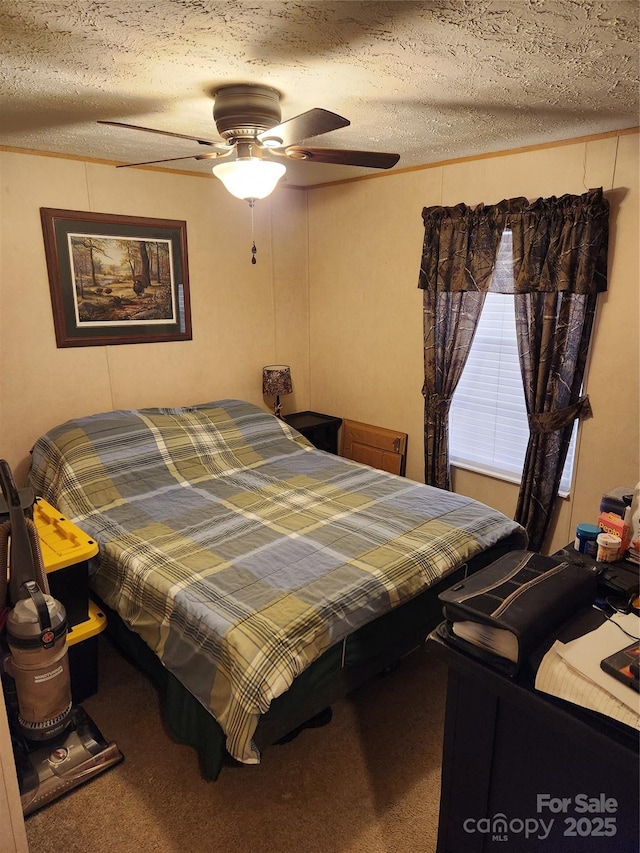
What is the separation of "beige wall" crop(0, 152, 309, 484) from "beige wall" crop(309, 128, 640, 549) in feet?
0.97

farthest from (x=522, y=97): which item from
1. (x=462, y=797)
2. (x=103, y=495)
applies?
(x=103, y=495)

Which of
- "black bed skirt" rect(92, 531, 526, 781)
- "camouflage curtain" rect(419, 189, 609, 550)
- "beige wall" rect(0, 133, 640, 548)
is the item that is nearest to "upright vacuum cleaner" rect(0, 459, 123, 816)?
"black bed skirt" rect(92, 531, 526, 781)

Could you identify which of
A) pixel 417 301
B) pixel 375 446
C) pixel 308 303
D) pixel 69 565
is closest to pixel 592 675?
pixel 69 565

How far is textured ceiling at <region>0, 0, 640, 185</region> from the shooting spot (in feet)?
4.37

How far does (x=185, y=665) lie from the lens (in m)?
1.79

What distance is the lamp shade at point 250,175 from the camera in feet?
6.24

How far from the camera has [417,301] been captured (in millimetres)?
3463

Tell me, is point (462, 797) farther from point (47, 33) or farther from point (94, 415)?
point (94, 415)

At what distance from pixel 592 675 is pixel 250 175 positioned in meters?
1.85

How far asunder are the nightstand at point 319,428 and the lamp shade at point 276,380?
0.29 meters

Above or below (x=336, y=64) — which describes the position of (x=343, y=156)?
below

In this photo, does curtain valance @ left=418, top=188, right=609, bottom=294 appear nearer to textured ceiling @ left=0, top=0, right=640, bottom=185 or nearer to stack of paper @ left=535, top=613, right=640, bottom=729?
textured ceiling @ left=0, top=0, right=640, bottom=185

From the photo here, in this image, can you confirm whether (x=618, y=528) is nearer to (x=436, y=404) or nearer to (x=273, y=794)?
(x=273, y=794)

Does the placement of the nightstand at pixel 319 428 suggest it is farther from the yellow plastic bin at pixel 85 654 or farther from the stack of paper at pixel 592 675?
the stack of paper at pixel 592 675
